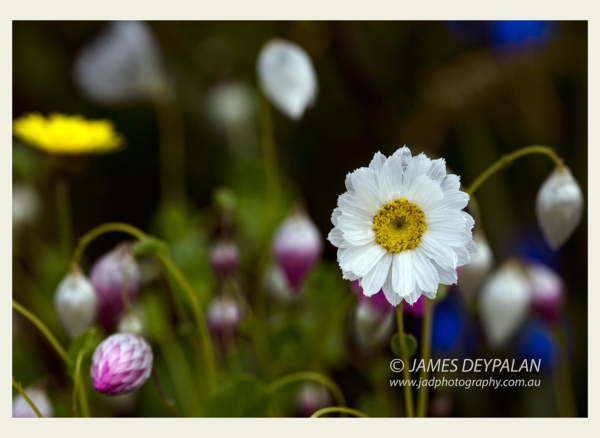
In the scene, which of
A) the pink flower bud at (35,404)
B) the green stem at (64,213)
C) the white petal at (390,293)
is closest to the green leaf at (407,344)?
the white petal at (390,293)

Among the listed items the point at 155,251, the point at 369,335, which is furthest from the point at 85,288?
the point at 369,335

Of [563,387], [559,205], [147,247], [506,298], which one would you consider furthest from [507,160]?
[563,387]

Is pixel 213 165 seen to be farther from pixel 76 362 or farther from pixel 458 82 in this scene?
pixel 76 362

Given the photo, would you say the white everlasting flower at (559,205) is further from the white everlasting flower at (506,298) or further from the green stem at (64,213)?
the green stem at (64,213)

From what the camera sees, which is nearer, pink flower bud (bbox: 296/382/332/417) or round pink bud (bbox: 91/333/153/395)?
round pink bud (bbox: 91/333/153/395)

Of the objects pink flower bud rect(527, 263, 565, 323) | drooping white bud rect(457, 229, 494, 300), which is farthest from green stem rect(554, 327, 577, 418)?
drooping white bud rect(457, 229, 494, 300)

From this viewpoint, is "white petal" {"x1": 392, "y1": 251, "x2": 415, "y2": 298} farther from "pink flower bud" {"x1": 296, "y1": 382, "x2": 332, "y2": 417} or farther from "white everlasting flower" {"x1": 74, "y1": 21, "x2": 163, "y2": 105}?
"white everlasting flower" {"x1": 74, "y1": 21, "x2": 163, "y2": 105}
